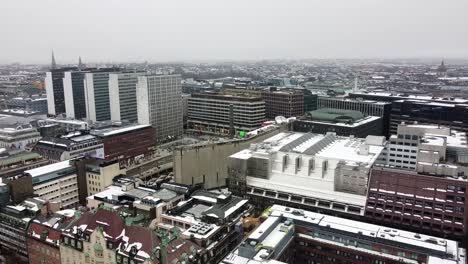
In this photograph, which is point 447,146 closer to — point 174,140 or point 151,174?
point 151,174

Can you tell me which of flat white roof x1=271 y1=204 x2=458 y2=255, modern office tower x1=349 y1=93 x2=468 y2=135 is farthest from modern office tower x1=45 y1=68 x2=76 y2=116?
flat white roof x1=271 y1=204 x2=458 y2=255

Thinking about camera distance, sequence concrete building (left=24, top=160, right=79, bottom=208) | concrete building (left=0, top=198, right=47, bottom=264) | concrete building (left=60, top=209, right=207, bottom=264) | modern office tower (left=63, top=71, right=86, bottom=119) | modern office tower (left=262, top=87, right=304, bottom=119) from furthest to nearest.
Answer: modern office tower (left=63, top=71, right=86, bottom=119), modern office tower (left=262, top=87, right=304, bottom=119), concrete building (left=24, top=160, right=79, bottom=208), concrete building (left=0, top=198, right=47, bottom=264), concrete building (left=60, top=209, right=207, bottom=264)

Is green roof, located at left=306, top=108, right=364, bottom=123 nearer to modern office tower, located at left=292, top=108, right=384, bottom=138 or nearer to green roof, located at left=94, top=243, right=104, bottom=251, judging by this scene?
modern office tower, located at left=292, top=108, right=384, bottom=138

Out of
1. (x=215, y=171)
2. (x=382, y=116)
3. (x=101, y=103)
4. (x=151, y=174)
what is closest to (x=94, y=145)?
(x=151, y=174)

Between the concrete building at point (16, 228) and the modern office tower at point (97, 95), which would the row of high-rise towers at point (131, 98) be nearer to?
the modern office tower at point (97, 95)

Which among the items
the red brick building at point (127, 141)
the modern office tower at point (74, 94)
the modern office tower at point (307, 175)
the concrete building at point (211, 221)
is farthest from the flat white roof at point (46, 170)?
the modern office tower at point (74, 94)

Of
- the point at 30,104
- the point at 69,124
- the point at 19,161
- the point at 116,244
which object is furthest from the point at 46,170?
the point at 30,104
